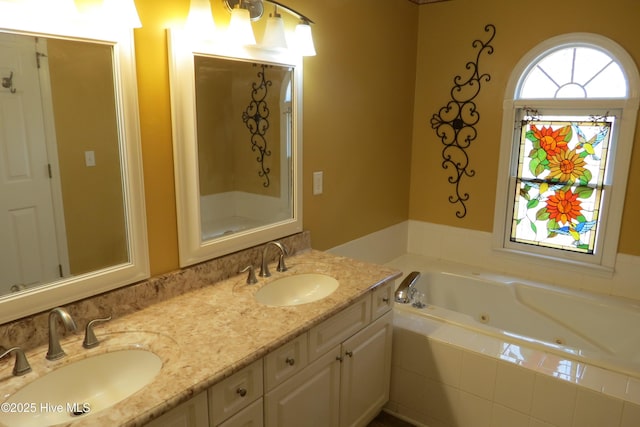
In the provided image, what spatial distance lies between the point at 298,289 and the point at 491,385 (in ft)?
3.26

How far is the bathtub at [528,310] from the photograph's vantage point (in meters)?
2.52

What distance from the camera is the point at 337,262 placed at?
7.32 feet

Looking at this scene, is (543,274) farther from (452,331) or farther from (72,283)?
(72,283)

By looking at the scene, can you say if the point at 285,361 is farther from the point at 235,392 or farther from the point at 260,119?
the point at 260,119

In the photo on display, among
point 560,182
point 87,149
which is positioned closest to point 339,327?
point 87,149

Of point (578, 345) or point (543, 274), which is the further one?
point (543, 274)

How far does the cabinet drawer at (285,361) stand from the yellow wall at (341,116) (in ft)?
1.88

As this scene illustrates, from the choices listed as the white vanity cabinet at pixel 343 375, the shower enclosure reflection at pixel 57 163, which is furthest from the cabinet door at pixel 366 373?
the shower enclosure reflection at pixel 57 163

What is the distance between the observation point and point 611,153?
2709 mm

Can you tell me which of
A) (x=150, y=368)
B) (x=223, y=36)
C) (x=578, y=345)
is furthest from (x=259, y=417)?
(x=578, y=345)

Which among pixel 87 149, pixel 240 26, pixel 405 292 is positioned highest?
pixel 240 26

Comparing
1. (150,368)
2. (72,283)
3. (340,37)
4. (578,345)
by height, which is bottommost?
(578,345)

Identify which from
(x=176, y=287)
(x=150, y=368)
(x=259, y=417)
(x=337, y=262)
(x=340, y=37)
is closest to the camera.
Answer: (x=150, y=368)

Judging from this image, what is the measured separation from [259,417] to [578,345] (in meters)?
2.18
